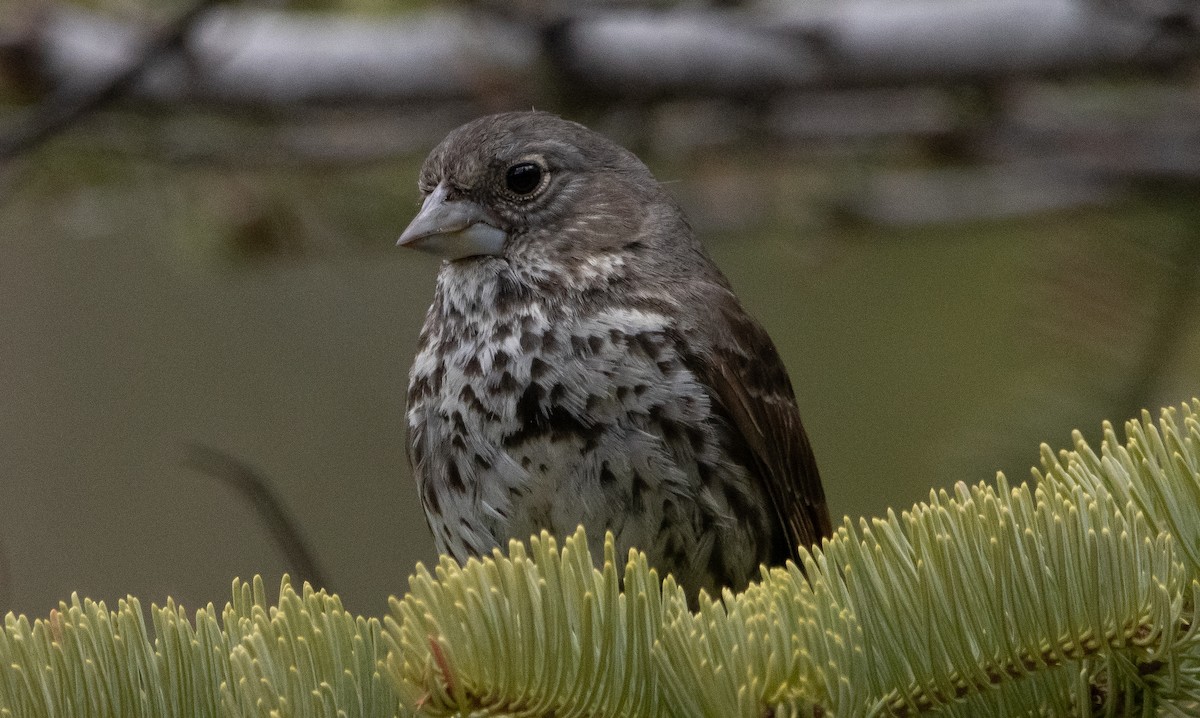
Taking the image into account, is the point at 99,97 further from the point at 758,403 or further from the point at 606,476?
the point at 758,403

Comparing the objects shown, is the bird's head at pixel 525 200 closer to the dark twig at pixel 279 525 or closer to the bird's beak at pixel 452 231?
the bird's beak at pixel 452 231

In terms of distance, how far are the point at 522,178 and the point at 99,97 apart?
92 cm

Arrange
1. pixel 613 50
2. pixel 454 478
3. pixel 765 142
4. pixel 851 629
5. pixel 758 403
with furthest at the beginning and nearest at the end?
pixel 765 142
pixel 613 50
pixel 758 403
pixel 454 478
pixel 851 629

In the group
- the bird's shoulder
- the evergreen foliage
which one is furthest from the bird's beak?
the evergreen foliage

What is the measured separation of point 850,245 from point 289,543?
7.80 ft

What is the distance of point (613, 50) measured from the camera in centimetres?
352

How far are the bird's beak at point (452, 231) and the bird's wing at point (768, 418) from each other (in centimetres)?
52

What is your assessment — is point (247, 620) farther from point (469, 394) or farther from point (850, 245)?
point (850, 245)

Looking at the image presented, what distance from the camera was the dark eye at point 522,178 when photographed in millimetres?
3099

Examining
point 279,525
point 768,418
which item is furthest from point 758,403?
point 279,525

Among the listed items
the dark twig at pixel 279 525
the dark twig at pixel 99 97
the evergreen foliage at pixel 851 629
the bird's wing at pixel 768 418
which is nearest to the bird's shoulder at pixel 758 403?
the bird's wing at pixel 768 418

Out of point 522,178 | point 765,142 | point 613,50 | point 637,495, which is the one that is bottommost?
point 637,495

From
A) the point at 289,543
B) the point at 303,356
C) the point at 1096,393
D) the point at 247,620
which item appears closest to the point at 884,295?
the point at 303,356

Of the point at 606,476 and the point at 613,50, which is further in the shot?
the point at 613,50
